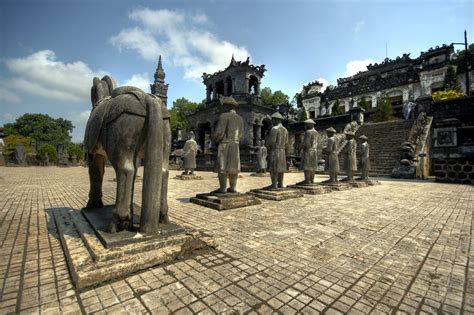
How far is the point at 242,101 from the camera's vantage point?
2636cm

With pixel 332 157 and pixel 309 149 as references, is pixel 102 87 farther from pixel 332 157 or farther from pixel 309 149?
pixel 332 157

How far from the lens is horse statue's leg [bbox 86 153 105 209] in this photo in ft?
12.6

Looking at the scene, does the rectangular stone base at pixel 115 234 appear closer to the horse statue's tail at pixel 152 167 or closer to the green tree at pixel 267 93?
the horse statue's tail at pixel 152 167

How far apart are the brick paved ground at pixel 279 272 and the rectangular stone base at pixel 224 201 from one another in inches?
36.4

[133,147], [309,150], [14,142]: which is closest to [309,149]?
[309,150]

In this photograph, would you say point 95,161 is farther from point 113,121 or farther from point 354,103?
point 354,103

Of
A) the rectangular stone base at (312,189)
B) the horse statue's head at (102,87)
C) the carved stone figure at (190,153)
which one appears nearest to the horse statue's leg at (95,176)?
the horse statue's head at (102,87)

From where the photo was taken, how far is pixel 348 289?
2250mm

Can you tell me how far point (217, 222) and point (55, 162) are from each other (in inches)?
1756

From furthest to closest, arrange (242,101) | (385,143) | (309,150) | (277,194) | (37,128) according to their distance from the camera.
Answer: (37,128)
(242,101)
(385,143)
(309,150)
(277,194)

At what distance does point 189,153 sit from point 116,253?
37.9 feet

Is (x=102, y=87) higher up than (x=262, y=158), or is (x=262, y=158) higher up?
(x=102, y=87)

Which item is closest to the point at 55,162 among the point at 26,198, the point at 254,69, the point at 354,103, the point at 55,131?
the point at 55,131

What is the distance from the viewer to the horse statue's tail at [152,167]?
2775 millimetres
